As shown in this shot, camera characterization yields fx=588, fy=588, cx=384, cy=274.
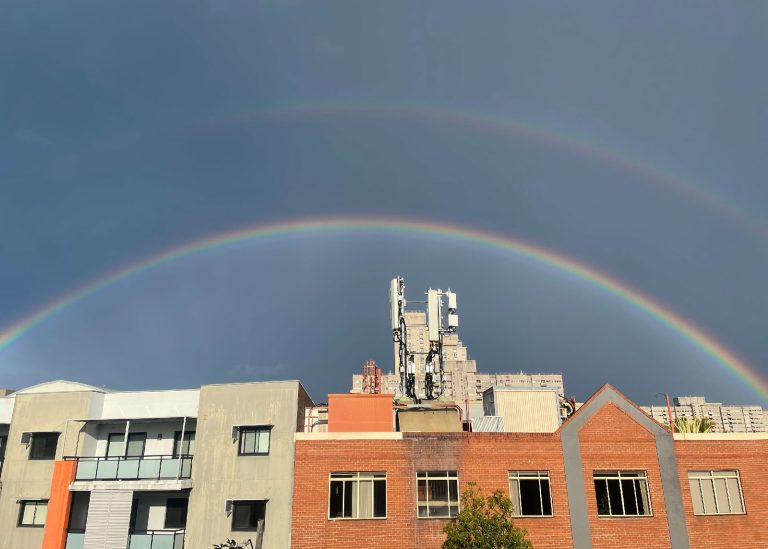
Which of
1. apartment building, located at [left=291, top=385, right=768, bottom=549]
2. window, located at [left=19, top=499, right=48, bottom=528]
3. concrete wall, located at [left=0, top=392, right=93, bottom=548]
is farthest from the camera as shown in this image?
window, located at [left=19, top=499, right=48, bottom=528]

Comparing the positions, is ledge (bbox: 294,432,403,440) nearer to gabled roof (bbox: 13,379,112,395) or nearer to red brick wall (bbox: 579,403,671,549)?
red brick wall (bbox: 579,403,671,549)

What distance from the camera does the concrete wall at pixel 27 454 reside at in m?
30.0

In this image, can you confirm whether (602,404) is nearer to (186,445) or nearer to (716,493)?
(716,493)

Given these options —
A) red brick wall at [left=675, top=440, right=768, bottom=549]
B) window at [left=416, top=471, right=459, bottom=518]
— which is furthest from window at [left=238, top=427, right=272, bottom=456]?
red brick wall at [left=675, top=440, right=768, bottom=549]

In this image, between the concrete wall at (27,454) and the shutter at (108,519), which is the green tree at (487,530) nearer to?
the shutter at (108,519)

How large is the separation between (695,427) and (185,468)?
85.1 feet

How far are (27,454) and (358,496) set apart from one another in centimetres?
1831

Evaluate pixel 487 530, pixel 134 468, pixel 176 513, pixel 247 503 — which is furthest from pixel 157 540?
pixel 487 530

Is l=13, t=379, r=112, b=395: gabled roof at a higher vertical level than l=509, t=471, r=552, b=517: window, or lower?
higher

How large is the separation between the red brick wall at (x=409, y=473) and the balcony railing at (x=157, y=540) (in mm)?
5730

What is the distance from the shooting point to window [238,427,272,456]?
28.5 m

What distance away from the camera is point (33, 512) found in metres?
30.3

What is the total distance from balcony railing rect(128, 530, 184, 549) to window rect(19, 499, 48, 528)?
5.82 m

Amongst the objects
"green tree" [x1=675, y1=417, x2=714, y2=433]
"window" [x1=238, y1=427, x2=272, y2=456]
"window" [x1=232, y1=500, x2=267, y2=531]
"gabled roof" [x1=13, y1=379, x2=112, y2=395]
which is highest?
"gabled roof" [x1=13, y1=379, x2=112, y2=395]
